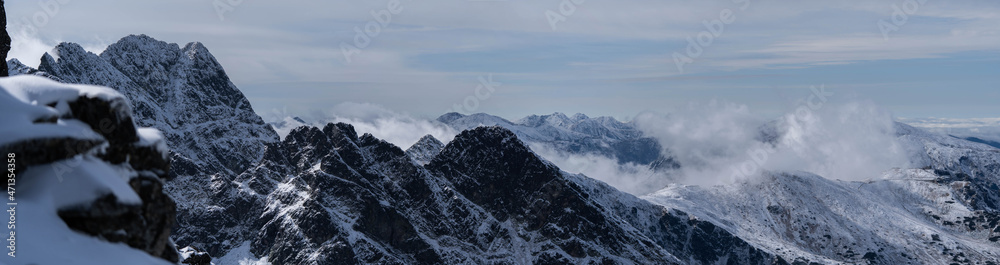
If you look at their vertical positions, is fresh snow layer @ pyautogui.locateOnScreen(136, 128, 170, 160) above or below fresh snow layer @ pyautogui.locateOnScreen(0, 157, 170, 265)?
above

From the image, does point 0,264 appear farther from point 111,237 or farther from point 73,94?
point 73,94

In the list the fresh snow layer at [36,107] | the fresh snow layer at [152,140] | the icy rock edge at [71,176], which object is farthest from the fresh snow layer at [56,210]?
the fresh snow layer at [152,140]

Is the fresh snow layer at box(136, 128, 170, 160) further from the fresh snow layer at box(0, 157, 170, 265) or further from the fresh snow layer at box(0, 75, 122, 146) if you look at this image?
the fresh snow layer at box(0, 157, 170, 265)

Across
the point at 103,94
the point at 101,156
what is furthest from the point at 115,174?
the point at 103,94

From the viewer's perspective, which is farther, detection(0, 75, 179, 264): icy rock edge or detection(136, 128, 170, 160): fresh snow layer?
detection(136, 128, 170, 160): fresh snow layer

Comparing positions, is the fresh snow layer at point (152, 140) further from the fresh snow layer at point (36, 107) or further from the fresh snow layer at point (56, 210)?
the fresh snow layer at point (56, 210)

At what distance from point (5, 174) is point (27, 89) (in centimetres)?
467

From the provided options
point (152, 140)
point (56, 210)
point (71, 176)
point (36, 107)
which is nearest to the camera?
point (71, 176)

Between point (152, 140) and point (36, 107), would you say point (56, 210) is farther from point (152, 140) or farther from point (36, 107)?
point (152, 140)

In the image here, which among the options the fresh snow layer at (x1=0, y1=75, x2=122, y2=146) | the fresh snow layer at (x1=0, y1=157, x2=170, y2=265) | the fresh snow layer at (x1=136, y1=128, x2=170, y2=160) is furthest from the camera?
the fresh snow layer at (x1=136, y1=128, x2=170, y2=160)

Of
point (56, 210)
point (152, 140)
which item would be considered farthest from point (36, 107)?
point (152, 140)

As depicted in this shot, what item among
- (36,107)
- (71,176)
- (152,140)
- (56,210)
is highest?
(36,107)

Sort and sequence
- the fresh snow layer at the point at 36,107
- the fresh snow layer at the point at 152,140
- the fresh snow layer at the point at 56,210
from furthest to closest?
the fresh snow layer at the point at 152,140 → the fresh snow layer at the point at 36,107 → the fresh snow layer at the point at 56,210

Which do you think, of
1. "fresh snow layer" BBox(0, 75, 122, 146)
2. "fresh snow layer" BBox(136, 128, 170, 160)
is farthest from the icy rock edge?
"fresh snow layer" BBox(136, 128, 170, 160)
